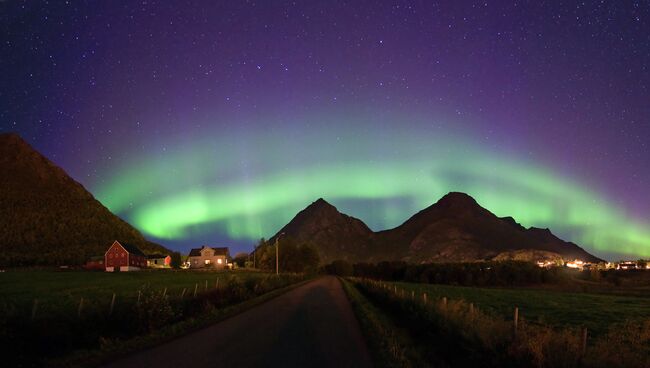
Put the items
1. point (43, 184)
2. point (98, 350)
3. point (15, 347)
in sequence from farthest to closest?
point (43, 184) → point (98, 350) → point (15, 347)

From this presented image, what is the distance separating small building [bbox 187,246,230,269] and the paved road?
495 feet

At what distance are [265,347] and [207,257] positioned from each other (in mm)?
164821

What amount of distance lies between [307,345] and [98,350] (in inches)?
232

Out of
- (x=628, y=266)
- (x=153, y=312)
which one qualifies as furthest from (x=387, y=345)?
(x=628, y=266)

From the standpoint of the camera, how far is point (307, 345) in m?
14.1

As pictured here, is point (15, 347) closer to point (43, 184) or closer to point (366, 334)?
point (366, 334)

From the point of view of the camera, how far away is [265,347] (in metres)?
13.5

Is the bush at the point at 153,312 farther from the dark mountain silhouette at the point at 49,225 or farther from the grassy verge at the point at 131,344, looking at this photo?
the dark mountain silhouette at the point at 49,225

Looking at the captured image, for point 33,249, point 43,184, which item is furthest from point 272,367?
point 43,184

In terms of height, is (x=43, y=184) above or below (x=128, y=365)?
above

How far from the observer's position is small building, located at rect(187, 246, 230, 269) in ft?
552

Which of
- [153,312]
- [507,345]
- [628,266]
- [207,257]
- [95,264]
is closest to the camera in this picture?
[507,345]

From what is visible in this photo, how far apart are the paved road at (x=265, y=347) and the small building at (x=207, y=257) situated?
151 meters

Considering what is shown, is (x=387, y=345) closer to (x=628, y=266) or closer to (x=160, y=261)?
(x=160, y=261)
